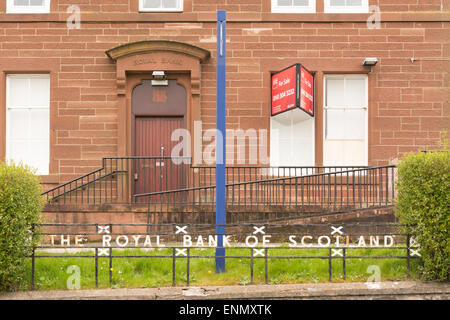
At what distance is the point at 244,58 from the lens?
10227 millimetres

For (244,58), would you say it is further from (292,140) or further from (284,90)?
(292,140)

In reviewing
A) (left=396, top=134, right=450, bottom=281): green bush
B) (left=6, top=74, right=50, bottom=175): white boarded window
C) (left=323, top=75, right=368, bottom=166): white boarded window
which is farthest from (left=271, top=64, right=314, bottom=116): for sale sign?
(left=6, top=74, right=50, bottom=175): white boarded window

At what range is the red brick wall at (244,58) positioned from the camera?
10.2 m

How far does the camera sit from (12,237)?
5.71 metres

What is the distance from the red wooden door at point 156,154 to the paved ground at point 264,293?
4.28m

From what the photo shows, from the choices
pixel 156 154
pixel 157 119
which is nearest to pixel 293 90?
pixel 157 119

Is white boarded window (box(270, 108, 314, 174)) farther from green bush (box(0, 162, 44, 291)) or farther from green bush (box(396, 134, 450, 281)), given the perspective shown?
green bush (box(0, 162, 44, 291))

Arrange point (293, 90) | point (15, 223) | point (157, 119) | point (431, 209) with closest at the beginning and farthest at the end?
point (15, 223), point (431, 209), point (293, 90), point (157, 119)

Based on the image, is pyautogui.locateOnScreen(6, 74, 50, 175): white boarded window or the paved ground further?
pyautogui.locateOnScreen(6, 74, 50, 175): white boarded window

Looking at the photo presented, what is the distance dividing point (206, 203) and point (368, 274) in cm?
361

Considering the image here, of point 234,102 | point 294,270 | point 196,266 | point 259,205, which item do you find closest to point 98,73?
point 234,102

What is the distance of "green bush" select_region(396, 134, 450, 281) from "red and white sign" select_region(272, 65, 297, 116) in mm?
3759

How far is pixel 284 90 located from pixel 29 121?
20.3 ft

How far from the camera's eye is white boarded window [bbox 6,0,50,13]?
1038 cm
